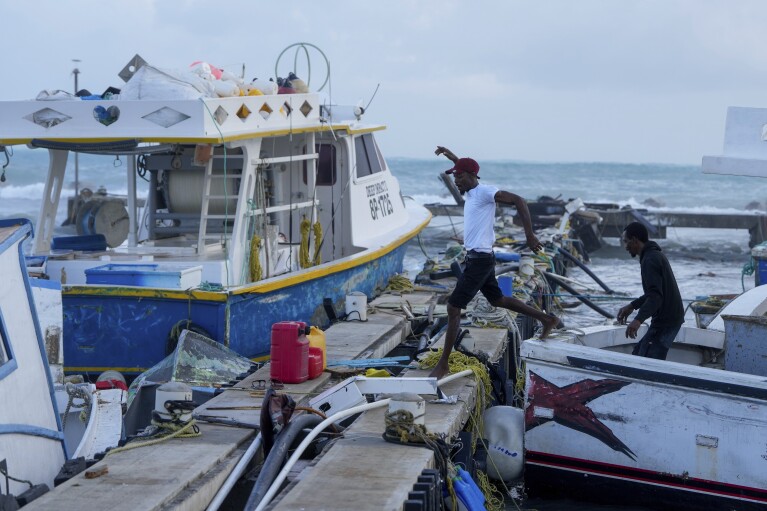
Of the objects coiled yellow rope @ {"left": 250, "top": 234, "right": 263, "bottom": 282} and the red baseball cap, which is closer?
the red baseball cap

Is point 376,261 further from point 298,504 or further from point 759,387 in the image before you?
point 298,504

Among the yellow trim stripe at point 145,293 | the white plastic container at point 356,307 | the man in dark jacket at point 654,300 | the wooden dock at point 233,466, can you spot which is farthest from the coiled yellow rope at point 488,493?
the yellow trim stripe at point 145,293

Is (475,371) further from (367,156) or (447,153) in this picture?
(367,156)

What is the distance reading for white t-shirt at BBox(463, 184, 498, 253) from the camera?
24.3 ft

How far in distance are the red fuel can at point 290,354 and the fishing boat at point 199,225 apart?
201cm

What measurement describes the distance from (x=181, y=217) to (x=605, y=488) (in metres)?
5.69

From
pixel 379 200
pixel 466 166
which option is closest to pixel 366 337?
pixel 466 166

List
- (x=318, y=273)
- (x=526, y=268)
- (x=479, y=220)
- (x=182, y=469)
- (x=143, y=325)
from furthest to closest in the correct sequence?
(x=526, y=268)
(x=318, y=273)
(x=143, y=325)
(x=479, y=220)
(x=182, y=469)

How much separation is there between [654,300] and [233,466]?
3.49 metres

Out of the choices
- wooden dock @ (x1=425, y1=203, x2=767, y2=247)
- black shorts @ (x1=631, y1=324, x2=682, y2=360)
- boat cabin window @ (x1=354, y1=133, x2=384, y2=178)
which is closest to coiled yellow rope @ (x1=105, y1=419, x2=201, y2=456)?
black shorts @ (x1=631, y1=324, x2=682, y2=360)

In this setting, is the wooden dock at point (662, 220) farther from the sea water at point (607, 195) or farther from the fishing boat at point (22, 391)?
the fishing boat at point (22, 391)

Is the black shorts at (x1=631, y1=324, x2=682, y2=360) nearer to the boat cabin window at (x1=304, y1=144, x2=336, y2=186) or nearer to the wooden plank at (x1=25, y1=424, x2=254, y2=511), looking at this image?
the wooden plank at (x1=25, y1=424, x2=254, y2=511)

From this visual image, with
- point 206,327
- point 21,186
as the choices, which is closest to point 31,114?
point 206,327

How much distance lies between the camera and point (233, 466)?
560 cm
